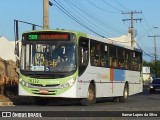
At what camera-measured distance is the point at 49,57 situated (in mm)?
21438

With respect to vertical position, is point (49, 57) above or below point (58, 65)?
above

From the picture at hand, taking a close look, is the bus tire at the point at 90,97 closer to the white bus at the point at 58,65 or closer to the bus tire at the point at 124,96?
the white bus at the point at 58,65

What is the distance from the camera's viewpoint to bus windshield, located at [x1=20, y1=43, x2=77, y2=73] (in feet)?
70.0

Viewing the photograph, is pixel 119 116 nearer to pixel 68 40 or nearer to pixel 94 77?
pixel 68 40

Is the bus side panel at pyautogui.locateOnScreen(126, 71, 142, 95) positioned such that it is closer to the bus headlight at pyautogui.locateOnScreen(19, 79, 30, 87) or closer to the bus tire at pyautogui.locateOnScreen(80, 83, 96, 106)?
the bus tire at pyautogui.locateOnScreen(80, 83, 96, 106)

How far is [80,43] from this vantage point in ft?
72.1

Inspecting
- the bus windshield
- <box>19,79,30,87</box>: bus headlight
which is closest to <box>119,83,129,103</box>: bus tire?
the bus windshield

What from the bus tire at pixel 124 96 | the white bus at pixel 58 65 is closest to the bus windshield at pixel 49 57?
the white bus at pixel 58 65

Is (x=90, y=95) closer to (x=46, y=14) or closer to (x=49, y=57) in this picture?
(x=49, y=57)

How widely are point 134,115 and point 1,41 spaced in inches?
1619

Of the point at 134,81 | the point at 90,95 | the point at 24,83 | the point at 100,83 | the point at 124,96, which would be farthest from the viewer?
the point at 134,81

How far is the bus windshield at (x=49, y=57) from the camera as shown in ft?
70.0

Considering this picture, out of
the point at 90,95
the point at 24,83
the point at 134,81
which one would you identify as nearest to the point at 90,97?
the point at 90,95

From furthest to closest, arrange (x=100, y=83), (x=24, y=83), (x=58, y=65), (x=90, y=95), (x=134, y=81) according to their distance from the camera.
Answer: (x=134, y=81) < (x=100, y=83) < (x=90, y=95) < (x=24, y=83) < (x=58, y=65)
